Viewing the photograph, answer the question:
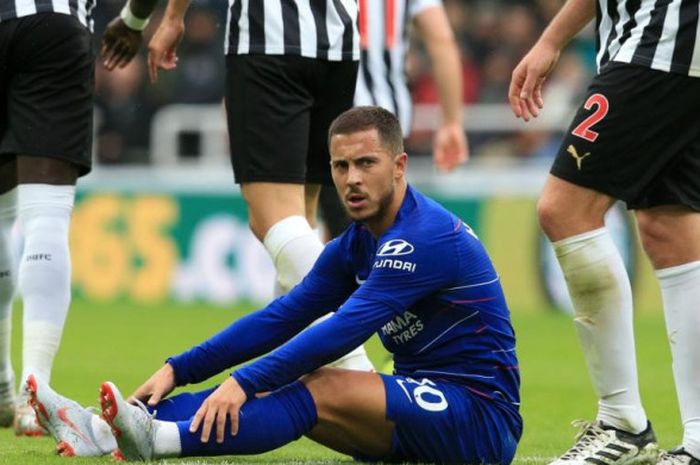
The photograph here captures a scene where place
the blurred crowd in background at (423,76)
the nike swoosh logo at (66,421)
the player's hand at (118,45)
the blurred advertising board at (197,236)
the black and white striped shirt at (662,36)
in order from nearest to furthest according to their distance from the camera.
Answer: the black and white striped shirt at (662,36) → the nike swoosh logo at (66,421) → the player's hand at (118,45) → the blurred advertising board at (197,236) → the blurred crowd in background at (423,76)

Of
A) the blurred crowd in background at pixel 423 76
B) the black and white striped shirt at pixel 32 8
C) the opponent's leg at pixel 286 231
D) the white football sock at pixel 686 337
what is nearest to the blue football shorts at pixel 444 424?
the white football sock at pixel 686 337

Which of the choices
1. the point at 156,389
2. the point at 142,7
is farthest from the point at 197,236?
the point at 156,389

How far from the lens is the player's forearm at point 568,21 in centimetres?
457

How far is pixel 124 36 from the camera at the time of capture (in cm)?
621

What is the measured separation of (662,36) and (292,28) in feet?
5.14

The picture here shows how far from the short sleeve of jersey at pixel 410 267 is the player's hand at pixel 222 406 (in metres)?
0.42

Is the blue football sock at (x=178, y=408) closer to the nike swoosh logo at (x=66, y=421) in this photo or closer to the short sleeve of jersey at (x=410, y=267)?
the nike swoosh logo at (x=66, y=421)

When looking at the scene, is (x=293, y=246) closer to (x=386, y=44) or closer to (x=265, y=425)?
(x=265, y=425)

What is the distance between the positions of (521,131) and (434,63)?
297 inches

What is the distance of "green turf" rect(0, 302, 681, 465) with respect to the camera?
4.99 metres

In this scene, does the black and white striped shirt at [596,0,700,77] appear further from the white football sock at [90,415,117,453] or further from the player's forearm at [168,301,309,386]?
the white football sock at [90,415,117,453]

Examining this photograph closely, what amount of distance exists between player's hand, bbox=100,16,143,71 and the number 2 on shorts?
2468 millimetres

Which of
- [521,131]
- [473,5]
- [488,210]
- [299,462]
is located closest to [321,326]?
[299,462]

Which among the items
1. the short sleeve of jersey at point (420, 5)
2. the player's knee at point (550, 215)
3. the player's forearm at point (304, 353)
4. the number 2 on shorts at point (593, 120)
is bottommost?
the player's forearm at point (304, 353)
